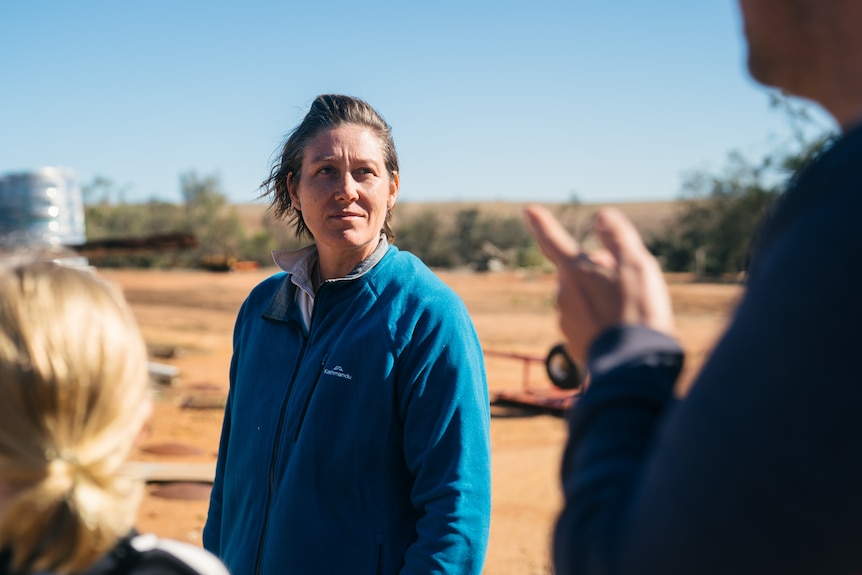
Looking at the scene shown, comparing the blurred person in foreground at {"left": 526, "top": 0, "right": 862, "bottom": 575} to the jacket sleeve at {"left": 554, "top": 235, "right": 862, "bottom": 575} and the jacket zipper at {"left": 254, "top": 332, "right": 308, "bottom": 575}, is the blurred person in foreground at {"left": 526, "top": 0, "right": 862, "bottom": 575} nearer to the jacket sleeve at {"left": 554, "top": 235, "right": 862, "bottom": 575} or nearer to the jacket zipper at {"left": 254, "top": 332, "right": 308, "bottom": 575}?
the jacket sleeve at {"left": 554, "top": 235, "right": 862, "bottom": 575}

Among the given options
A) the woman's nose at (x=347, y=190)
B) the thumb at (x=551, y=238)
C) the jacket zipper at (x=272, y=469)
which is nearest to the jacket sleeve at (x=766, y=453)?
the thumb at (x=551, y=238)

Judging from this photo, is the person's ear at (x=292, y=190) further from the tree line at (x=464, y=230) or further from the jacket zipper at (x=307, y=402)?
the tree line at (x=464, y=230)

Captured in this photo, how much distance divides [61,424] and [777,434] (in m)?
1.03

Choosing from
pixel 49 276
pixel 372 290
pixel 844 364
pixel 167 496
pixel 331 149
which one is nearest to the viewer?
pixel 844 364

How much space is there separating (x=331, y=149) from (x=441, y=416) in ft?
3.29

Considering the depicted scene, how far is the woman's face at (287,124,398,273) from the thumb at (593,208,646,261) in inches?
62.0

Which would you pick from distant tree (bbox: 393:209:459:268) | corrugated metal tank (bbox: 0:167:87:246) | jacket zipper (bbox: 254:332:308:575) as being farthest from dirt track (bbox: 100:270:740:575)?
distant tree (bbox: 393:209:459:268)

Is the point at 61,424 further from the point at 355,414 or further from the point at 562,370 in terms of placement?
the point at 562,370

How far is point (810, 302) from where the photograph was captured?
919 millimetres

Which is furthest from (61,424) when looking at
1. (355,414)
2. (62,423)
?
(355,414)

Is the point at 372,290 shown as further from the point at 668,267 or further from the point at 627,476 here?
the point at 668,267

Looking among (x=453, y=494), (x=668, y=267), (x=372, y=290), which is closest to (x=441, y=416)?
(x=453, y=494)

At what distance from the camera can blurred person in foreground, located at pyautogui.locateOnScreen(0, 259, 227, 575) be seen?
4.20 ft

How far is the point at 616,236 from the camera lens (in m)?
1.28
